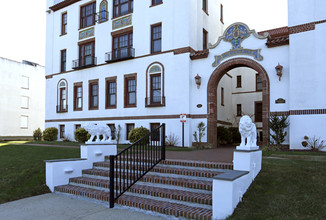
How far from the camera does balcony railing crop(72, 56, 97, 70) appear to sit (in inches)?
853

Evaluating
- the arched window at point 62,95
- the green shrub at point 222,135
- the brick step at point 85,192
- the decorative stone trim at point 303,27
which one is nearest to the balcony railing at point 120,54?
the arched window at point 62,95

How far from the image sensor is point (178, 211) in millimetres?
5688

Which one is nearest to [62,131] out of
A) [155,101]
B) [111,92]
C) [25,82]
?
[111,92]

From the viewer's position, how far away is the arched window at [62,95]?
23750 millimetres

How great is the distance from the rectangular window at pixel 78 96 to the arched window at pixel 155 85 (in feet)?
22.4

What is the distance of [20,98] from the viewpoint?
117 ft

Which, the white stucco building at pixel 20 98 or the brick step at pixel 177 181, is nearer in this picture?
the brick step at pixel 177 181

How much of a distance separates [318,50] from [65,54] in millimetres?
19507

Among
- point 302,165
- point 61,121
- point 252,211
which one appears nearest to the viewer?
point 252,211

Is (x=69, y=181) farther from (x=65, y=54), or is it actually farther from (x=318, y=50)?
(x=65, y=54)

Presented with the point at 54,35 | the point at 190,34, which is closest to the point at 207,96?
the point at 190,34

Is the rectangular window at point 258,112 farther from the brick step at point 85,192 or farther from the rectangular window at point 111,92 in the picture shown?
the brick step at point 85,192

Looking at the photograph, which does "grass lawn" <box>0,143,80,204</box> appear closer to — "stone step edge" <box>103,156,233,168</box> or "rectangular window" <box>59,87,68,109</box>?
"stone step edge" <box>103,156,233,168</box>

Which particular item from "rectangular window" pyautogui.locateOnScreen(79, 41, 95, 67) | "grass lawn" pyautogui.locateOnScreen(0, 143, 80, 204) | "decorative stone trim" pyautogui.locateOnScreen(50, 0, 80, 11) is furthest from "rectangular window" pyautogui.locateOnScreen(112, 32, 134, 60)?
"grass lawn" pyautogui.locateOnScreen(0, 143, 80, 204)
